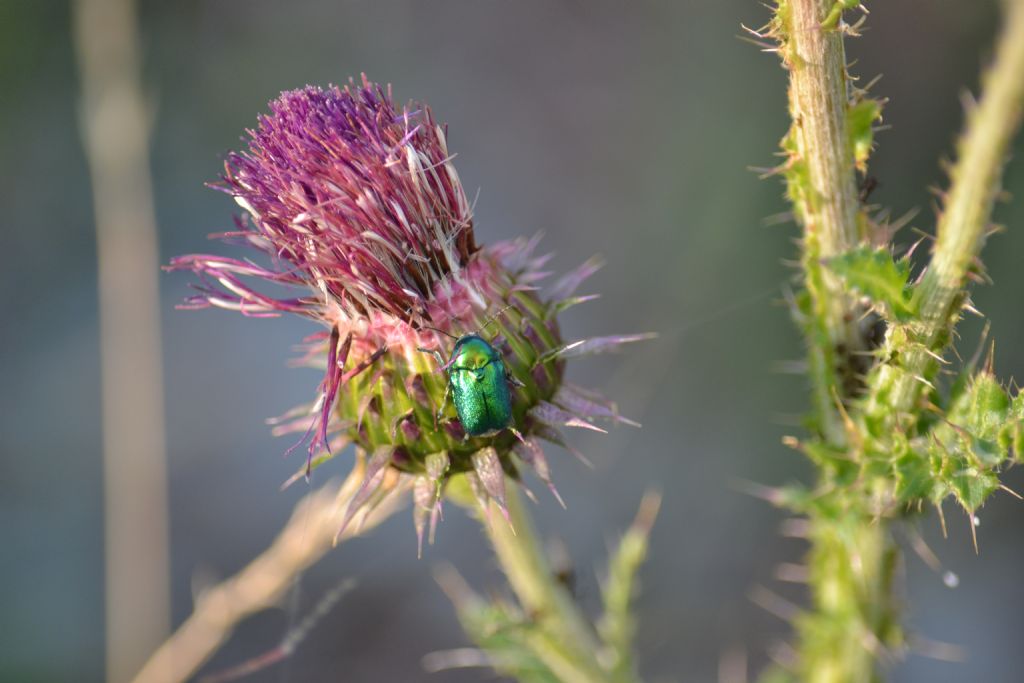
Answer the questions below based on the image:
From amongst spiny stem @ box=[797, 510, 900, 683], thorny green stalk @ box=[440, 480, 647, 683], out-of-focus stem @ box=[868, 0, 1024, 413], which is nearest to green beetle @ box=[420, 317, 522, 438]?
thorny green stalk @ box=[440, 480, 647, 683]

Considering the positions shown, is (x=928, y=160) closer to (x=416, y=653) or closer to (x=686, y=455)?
(x=686, y=455)

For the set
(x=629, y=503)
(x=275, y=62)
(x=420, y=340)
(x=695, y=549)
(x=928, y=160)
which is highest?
(x=275, y=62)

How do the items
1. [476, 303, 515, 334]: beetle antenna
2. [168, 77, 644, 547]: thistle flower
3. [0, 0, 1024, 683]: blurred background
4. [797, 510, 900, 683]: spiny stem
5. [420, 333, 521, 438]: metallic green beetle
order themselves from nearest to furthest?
[420, 333, 521, 438]: metallic green beetle
[168, 77, 644, 547]: thistle flower
[476, 303, 515, 334]: beetle antenna
[797, 510, 900, 683]: spiny stem
[0, 0, 1024, 683]: blurred background

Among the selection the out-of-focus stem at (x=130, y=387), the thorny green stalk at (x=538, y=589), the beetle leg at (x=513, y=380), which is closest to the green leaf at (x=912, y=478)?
the beetle leg at (x=513, y=380)

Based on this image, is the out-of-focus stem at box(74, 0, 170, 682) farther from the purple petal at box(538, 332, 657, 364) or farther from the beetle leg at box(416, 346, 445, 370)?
the purple petal at box(538, 332, 657, 364)

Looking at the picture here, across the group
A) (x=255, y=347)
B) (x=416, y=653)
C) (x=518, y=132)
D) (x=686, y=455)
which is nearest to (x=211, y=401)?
(x=255, y=347)

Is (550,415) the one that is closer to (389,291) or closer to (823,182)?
(389,291)

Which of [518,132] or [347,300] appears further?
[518,132]
